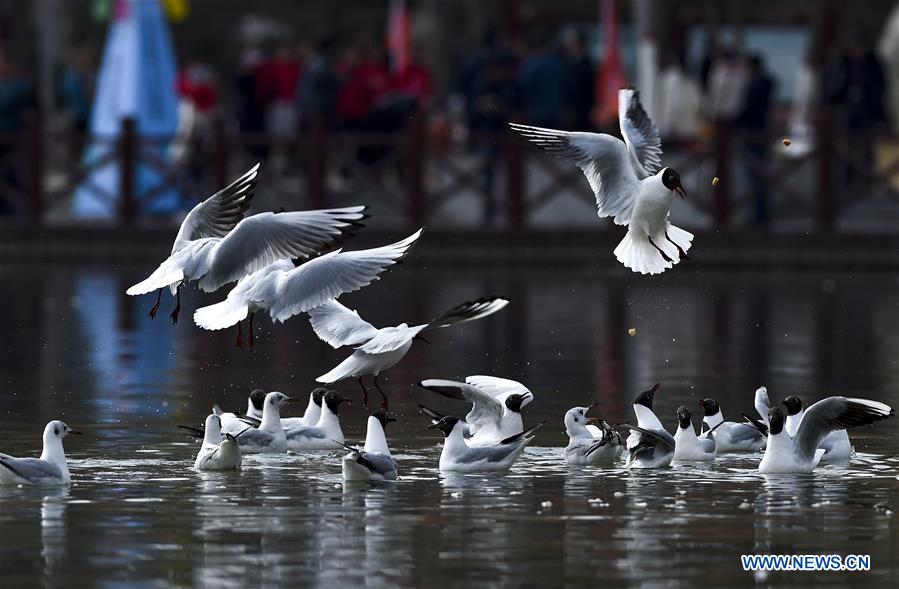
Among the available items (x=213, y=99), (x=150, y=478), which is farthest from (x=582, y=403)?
(x=213, y=99)

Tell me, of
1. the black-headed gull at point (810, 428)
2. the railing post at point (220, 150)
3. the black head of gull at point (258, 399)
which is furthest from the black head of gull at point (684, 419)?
the railing post at point (220, 150)

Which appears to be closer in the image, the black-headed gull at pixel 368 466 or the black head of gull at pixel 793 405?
the black-headed gull at pixel 368 466

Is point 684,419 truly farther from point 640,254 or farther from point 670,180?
point 640,254

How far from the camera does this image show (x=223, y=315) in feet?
41.6

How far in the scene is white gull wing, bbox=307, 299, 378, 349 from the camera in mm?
12773

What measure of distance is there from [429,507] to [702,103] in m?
21.9

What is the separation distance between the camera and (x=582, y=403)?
1523 centimetres

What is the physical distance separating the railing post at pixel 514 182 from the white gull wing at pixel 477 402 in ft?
52.5

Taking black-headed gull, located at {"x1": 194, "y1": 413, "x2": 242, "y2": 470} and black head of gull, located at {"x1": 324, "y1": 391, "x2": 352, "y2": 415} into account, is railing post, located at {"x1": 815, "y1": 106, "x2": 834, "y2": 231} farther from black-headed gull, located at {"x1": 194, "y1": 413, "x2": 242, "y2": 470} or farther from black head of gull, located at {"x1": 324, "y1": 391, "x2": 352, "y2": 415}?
black-headed gull, located at {"x1": 194, "y1": 413, "x2": 242, "y2": 470}

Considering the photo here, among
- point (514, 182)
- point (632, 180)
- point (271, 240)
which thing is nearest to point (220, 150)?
point (514, 182)

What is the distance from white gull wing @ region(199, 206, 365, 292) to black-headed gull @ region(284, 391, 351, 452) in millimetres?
829

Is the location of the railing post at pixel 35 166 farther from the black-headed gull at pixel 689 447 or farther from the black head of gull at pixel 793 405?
the black-headed gull at pixel 689 447

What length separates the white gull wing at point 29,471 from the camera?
36.9 ft

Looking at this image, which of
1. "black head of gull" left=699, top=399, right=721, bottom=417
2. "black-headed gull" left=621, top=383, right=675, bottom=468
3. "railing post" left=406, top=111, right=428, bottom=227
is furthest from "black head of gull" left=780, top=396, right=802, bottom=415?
"railing post" left=406, top=111, right=428, bottom=227
